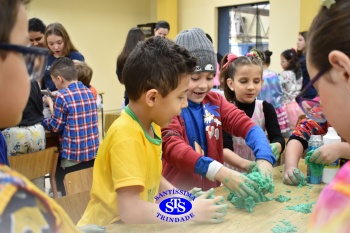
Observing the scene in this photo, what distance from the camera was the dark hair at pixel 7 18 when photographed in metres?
0.63

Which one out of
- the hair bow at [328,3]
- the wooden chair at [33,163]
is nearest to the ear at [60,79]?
the wooden chair at [33,163]

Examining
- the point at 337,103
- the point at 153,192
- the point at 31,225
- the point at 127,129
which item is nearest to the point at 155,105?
the point at 127,129

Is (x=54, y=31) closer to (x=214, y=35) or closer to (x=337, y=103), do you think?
(x=337, y=103)

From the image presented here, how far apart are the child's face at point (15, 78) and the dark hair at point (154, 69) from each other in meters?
0.78

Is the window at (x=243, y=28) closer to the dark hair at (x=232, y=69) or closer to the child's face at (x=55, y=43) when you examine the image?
the child's face at (x=55, y=43)

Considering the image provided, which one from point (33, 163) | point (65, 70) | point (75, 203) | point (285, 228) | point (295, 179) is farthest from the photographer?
point (65, 70)

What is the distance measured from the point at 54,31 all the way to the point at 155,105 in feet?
9.87

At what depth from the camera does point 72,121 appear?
339 centimetres

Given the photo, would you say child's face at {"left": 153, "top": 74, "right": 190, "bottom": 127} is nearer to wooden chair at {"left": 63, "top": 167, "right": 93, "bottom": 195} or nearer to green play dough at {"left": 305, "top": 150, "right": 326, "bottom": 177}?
wooden chair at {"left": 63, "top": 167, "right": 93, "bottom": 195}

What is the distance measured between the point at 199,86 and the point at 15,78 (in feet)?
4.55

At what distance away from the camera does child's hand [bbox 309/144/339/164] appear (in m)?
1.73

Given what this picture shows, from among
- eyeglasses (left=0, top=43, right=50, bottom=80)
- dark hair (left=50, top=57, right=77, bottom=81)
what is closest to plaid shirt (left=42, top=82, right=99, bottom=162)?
dark hair (left=50, top=57, right=77, bottom=81)

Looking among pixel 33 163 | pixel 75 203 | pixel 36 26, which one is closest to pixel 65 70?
pixel 36 26

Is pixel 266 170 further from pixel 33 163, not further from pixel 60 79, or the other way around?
pixel 60 79
